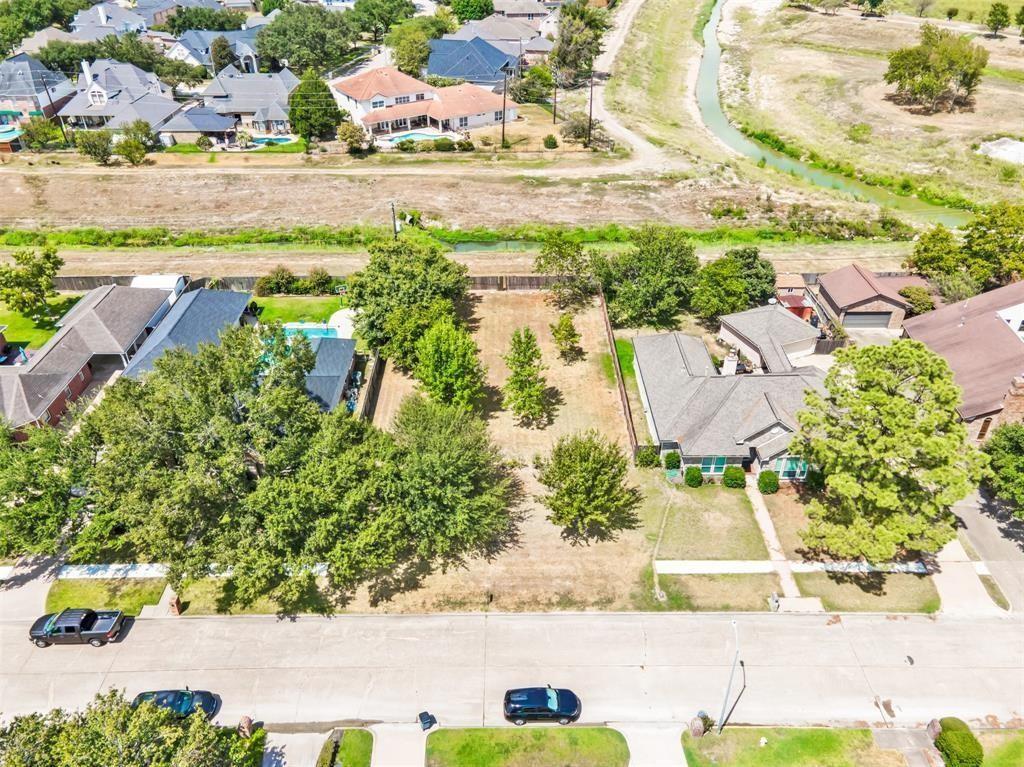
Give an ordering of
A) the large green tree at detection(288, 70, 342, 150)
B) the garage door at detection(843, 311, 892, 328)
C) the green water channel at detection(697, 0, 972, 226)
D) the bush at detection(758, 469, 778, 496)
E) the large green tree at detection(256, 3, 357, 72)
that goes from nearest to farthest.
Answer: the bush at detection(758, 469, 778, 496) → the garage door at detection(843, 311, 892, 328) → the green water channel at detection(697, 0, 972, 226) → the large green tree at detection(288, 70, 342, 150) → the large green tree at detection(256, 3, 357, 72)

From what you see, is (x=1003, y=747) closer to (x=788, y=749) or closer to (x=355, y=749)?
(x=788, y=749)

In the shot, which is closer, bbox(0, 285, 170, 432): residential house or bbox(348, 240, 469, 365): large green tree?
bbox(0, 285, 170, 432): residential house

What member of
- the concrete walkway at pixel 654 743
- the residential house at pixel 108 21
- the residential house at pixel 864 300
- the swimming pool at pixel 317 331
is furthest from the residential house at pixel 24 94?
the concrete walkway at pixel 654 743

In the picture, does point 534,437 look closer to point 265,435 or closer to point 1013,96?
point 265,435

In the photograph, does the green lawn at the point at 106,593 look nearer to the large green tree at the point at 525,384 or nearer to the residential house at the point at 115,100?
the large green tree at the point at 525,384

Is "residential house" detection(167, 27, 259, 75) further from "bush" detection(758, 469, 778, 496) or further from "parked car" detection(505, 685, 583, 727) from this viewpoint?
"parked car" detection(505, 685, 583, 727)

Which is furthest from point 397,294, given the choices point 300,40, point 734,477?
point 300,40

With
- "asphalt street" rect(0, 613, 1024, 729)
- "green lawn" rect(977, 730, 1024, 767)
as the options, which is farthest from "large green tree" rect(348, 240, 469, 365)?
"green lawn" rect(977, 730, 1024, 767)
